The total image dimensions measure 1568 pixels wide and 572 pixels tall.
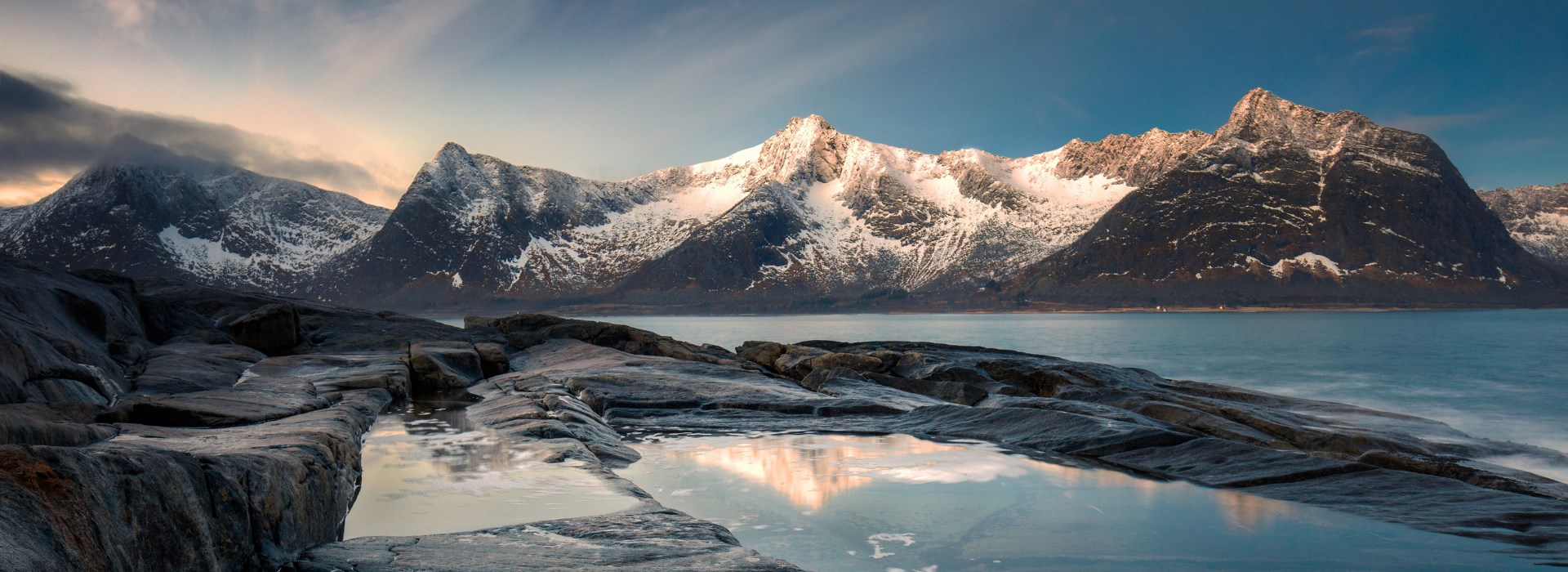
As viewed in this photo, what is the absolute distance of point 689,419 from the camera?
19531 mm

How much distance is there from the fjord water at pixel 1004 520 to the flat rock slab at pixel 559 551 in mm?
1632

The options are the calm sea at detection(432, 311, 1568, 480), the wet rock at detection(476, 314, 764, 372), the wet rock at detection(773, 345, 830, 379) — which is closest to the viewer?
the wet rock at detection(773, 345, 830, 379)

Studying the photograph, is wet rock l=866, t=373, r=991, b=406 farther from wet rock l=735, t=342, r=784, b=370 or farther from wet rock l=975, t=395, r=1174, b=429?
wet rock l=735, t=342, r=784, b=370

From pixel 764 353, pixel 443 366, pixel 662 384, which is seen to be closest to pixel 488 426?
pixel 662 384

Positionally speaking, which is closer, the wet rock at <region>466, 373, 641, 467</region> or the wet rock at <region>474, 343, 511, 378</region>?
the wet rock at <region>466, 373, 641, 467</region>

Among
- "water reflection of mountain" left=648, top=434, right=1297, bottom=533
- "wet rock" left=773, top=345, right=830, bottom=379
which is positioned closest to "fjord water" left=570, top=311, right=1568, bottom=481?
"water reflection of mountain" left=648, top=434, right=1297, bottom=533

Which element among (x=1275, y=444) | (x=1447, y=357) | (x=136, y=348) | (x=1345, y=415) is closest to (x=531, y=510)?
(x=1275, y=444)

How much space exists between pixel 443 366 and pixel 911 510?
18.0 m

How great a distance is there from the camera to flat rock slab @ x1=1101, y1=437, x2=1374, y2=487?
13062 millimetres

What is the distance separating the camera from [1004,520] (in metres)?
10.8

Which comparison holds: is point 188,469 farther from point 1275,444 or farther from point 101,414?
point 1275,444

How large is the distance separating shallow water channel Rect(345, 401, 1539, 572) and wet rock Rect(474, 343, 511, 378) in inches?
508

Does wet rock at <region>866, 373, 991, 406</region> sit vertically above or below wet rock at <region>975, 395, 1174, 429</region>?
below

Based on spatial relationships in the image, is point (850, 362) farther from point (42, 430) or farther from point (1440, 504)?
point (42, 430)
